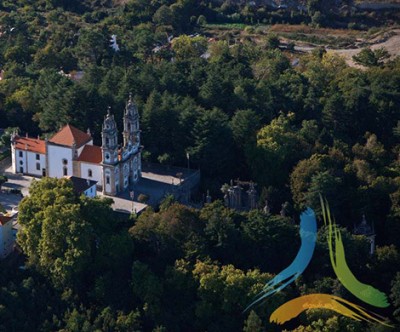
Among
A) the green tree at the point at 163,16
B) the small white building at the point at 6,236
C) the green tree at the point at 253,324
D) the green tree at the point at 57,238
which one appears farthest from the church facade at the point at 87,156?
the green tree at the point at 163,16

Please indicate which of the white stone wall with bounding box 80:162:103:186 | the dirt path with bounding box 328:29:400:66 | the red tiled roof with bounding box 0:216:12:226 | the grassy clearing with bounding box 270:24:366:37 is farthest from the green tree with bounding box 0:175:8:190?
the grassy clearing with bounding box 270:24:366:37

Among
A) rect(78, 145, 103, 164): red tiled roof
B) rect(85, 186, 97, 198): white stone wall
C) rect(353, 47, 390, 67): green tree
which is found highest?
rect(353, 47, 390, 67): green tree

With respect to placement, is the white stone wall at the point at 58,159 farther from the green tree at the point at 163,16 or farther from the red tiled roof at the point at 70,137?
the green tree at the point at 163,16

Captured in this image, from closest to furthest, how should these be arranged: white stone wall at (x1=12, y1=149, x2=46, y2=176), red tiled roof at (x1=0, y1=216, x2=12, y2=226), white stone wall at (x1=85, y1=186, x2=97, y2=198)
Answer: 1. red tiled roof at (x1=0, y1=216, x2=12, y2=226)
2. white stone wall at (x1=85, y1=186, x2=97, y2=198)
3. white stone wall at (x1=12, y1=149, x2=46, y2=176)

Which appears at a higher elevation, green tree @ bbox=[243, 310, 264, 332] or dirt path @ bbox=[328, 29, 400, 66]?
dirt path @ bbox=[328, 29, 400, 66]

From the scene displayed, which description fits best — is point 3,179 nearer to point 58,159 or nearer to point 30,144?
point 30,144

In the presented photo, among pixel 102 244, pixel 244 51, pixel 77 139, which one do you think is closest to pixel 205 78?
pixel 244 51

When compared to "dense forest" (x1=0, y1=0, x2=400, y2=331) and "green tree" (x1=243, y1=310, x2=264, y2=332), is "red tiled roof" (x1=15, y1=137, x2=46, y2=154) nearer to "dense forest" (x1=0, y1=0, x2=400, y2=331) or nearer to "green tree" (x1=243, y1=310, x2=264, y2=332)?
"dense forest" (x1=0, y1=0, x2=400, y2=331)

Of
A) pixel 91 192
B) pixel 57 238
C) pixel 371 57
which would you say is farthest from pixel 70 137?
pixel 371 57
